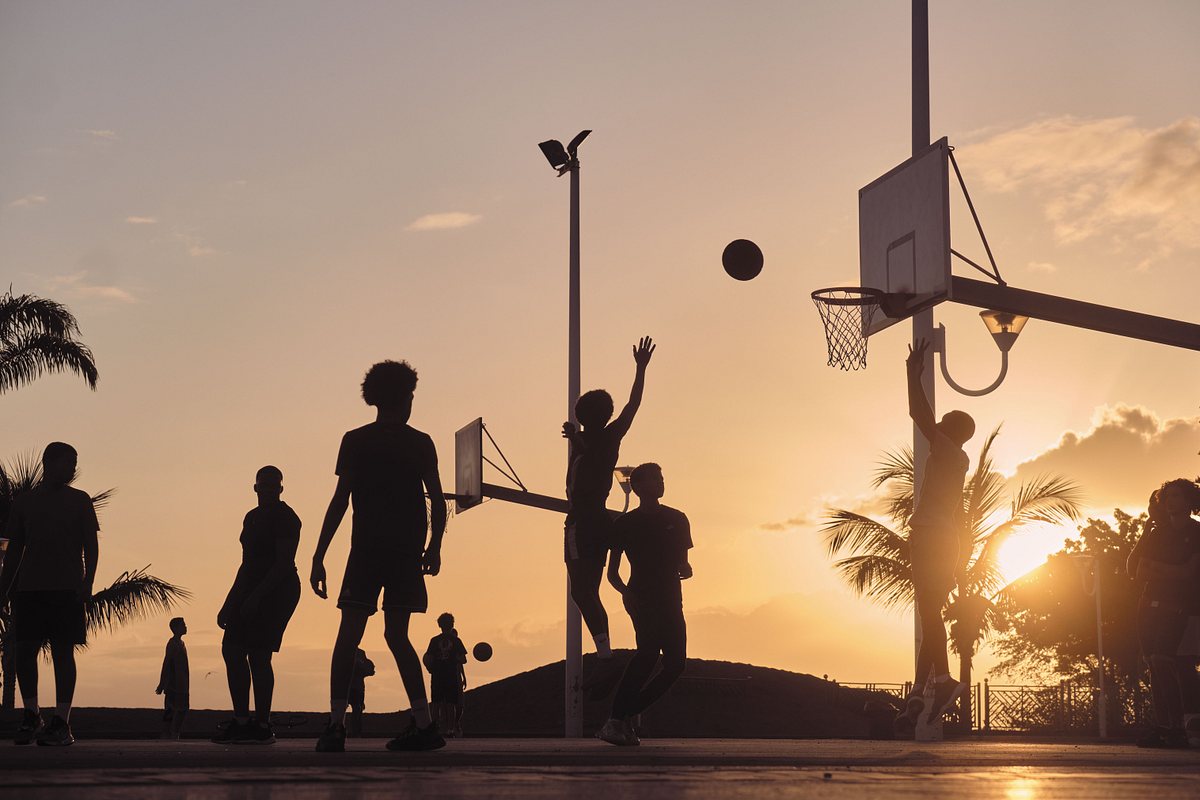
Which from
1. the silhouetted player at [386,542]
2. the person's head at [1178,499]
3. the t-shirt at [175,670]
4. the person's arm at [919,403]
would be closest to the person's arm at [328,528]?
the silhouetted player at [386,542]

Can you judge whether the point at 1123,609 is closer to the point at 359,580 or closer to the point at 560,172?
the point at 560,172

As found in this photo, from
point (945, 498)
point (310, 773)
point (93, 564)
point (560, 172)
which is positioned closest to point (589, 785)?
point (310, 773)

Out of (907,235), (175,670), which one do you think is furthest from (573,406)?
(907,235)

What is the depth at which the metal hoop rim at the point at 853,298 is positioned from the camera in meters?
15.1

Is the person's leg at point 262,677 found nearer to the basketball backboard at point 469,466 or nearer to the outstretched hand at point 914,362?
the outstretched hand at point 914,362

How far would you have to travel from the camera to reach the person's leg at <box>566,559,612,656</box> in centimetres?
994

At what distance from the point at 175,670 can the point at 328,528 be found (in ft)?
38.1

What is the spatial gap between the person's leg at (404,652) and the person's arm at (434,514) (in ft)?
0.99

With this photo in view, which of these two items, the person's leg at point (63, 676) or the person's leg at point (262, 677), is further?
the person's leg at point (262, 677)

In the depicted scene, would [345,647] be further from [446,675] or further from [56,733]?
[446,675]

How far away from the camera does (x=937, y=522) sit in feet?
31.9

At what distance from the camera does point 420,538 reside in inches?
330

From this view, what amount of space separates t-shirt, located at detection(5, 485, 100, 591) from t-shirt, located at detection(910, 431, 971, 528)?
17.8 ft

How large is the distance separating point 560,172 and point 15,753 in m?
23.4
